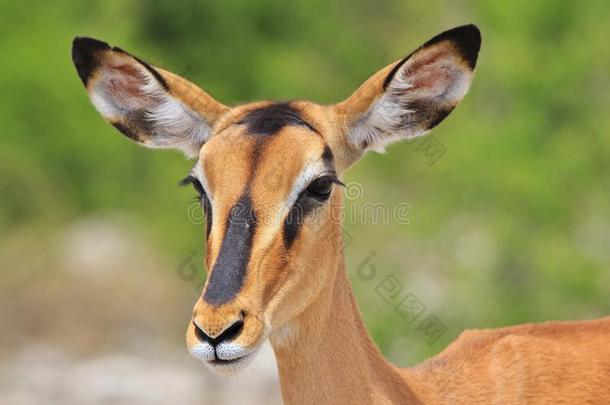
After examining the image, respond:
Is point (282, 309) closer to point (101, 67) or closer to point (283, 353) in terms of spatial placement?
point (283, 353)

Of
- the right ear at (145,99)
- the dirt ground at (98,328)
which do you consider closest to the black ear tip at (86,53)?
the right ear at (145,99)

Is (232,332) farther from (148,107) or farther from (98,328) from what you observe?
(98,328)

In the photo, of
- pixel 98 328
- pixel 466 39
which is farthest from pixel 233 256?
pixel 98 328

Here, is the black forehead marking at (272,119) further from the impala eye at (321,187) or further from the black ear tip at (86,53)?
the black ear tip at (86,53)

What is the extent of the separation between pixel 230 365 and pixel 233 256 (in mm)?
524

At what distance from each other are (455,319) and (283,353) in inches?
355

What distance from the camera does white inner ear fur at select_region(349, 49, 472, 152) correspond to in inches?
289

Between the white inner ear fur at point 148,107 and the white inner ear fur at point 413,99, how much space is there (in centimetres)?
94

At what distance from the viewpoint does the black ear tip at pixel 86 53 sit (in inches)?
301

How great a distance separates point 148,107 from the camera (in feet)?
25.7

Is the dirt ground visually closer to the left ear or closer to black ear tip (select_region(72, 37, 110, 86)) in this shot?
black ear tip (select_region(72, 37, 110, 86))

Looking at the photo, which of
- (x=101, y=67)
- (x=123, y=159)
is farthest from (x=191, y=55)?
(x=101, y=67)

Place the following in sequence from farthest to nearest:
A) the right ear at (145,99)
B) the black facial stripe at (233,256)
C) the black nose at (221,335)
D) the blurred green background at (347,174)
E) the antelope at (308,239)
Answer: the blurred green background at (347,174) < the right ear at (145,99) < the antelope at (308,239) < the black facial stripe at (233,256) < the black nose at (221,335)

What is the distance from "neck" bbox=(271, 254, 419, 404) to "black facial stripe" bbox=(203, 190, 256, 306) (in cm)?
63
